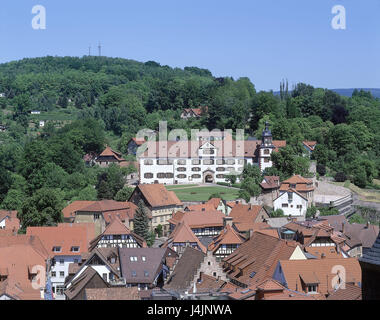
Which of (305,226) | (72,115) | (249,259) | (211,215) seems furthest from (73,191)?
(72,115)

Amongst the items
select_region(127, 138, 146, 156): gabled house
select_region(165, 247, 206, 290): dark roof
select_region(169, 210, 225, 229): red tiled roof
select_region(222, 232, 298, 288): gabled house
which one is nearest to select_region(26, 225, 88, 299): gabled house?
select_region(165, 247, 206, 290): dark roof

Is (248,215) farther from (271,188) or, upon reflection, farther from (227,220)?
(271,188)

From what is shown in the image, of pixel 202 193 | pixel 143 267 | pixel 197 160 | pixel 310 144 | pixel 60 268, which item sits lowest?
pixel 60 268

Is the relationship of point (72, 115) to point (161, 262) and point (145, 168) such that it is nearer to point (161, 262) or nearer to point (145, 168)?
point (145, 168)

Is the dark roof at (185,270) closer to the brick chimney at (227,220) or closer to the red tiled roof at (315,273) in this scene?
the red tiled roof at (315,273)

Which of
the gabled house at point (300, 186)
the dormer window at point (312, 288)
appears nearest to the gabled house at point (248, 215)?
the gabled house at point (300, 186)

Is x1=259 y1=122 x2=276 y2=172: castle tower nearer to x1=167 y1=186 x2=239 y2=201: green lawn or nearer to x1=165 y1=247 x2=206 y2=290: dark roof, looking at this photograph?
x1=167 y1=186 x2=239 y2=201: green lawn

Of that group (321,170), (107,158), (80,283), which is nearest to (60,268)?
(80,283)
